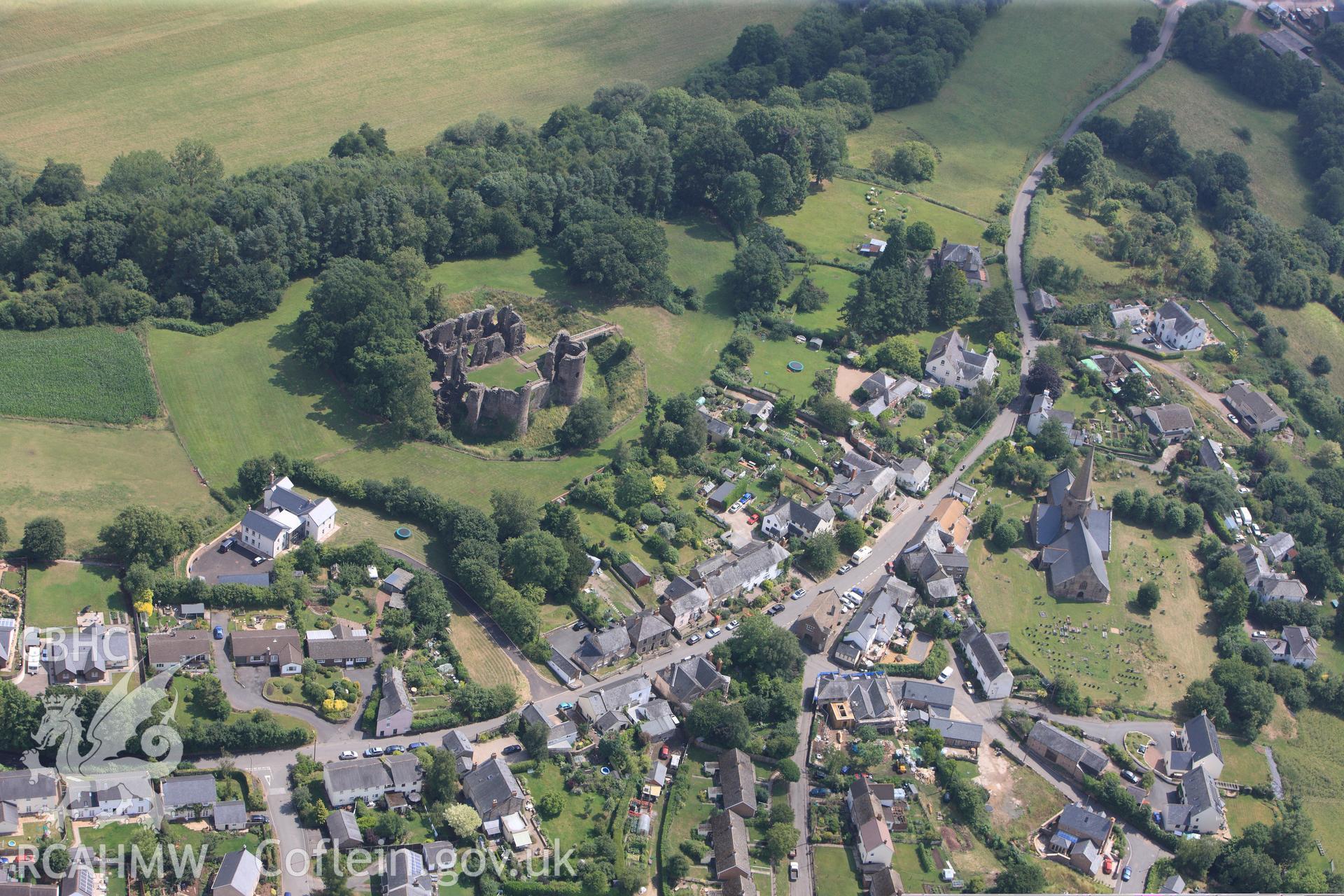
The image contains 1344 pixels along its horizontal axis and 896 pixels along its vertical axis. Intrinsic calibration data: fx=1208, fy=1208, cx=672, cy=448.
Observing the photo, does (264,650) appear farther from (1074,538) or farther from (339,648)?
(1074,538)

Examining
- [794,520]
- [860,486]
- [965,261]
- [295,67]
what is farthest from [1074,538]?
[295,67]

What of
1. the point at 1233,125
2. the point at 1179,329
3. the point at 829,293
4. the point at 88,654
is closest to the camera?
the point at 88,654

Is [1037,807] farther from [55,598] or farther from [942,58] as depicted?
[942,58]

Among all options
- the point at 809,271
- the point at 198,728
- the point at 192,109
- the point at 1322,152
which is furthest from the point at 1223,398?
the point at 192,109

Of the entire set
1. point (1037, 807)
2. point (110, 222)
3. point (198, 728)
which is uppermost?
point (110, 222)

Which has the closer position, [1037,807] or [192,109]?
[1037,807]

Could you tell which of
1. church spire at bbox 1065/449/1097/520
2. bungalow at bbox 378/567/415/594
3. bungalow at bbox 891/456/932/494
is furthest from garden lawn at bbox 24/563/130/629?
church spire at bbox 1065/449/1097/520
